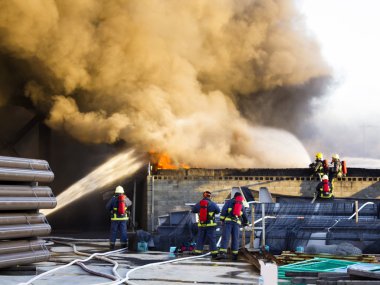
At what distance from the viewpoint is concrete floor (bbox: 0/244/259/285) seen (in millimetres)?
9492

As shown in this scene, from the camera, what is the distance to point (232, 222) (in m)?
13.4

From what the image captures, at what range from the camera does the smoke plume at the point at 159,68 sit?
75.3 feet

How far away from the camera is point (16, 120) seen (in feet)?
89.5

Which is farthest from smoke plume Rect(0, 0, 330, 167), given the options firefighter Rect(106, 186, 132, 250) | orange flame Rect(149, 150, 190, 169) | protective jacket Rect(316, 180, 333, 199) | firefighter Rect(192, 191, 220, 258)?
firefighter Rect(192, 191, 220, 258)

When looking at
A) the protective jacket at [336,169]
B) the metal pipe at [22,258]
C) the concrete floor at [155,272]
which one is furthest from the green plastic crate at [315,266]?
the protective jacket at [336,169]

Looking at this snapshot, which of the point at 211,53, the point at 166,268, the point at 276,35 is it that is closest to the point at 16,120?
the point at 211,53

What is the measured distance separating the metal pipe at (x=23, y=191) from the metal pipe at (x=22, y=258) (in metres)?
0.88

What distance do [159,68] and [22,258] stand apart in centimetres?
1540

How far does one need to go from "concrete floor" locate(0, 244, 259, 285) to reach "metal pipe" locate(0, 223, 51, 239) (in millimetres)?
596

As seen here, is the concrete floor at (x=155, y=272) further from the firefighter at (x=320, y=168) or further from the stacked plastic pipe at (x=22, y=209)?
the firefighter at (x=320, y=168)

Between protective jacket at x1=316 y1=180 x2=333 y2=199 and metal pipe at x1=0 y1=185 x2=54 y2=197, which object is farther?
protective jacket at x1=316 y1=180 x2=333 y2=199

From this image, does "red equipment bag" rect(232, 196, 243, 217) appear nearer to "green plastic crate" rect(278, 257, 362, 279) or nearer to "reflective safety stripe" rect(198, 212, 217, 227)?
"reflective safety stripe" rect(198, 212, 217, 227)

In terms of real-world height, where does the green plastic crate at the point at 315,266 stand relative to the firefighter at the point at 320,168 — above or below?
below

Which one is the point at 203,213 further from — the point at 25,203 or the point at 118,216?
the point at 25,203
